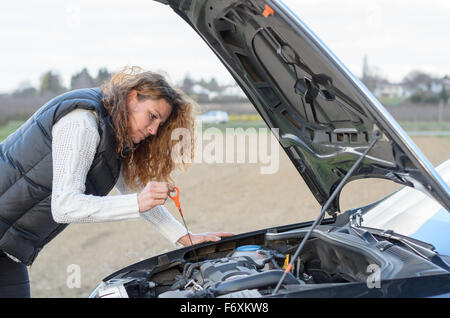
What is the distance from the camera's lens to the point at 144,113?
218 centimetres

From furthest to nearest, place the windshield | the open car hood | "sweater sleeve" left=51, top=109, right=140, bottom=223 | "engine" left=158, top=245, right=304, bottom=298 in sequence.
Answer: the windshield → "sweater sleeve" left=51, top=109, right=140, bottom=223 → "engine" left=158, top=245, right=304, bottom=298 → the open car hood

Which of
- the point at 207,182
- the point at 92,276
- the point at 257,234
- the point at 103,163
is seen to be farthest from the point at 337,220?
the point at 207,182

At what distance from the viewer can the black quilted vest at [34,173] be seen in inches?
80.0

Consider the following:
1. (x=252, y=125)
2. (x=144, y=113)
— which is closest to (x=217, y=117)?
(x=252, y=125)

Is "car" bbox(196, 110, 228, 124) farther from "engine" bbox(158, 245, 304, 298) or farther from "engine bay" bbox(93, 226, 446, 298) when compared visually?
"engine" bbox(158, 245, 304, 298)

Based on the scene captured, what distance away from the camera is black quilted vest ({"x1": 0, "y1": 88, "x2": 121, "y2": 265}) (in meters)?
2.03

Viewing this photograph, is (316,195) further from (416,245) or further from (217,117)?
(217,117)

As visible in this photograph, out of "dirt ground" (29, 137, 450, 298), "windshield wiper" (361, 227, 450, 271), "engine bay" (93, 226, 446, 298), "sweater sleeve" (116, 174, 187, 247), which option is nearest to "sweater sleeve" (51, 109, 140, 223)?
"engine bay" (93, 226, 446, 298)

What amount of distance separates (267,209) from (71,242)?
147 inches

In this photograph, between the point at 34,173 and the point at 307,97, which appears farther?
A: the point at 307,97

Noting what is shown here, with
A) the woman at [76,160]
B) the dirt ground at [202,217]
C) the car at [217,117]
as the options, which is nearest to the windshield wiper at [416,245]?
the woman at [76,160]

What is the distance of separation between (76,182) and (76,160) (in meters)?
0.09

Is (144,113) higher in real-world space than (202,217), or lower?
higher

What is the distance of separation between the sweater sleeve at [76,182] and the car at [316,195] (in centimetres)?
31
